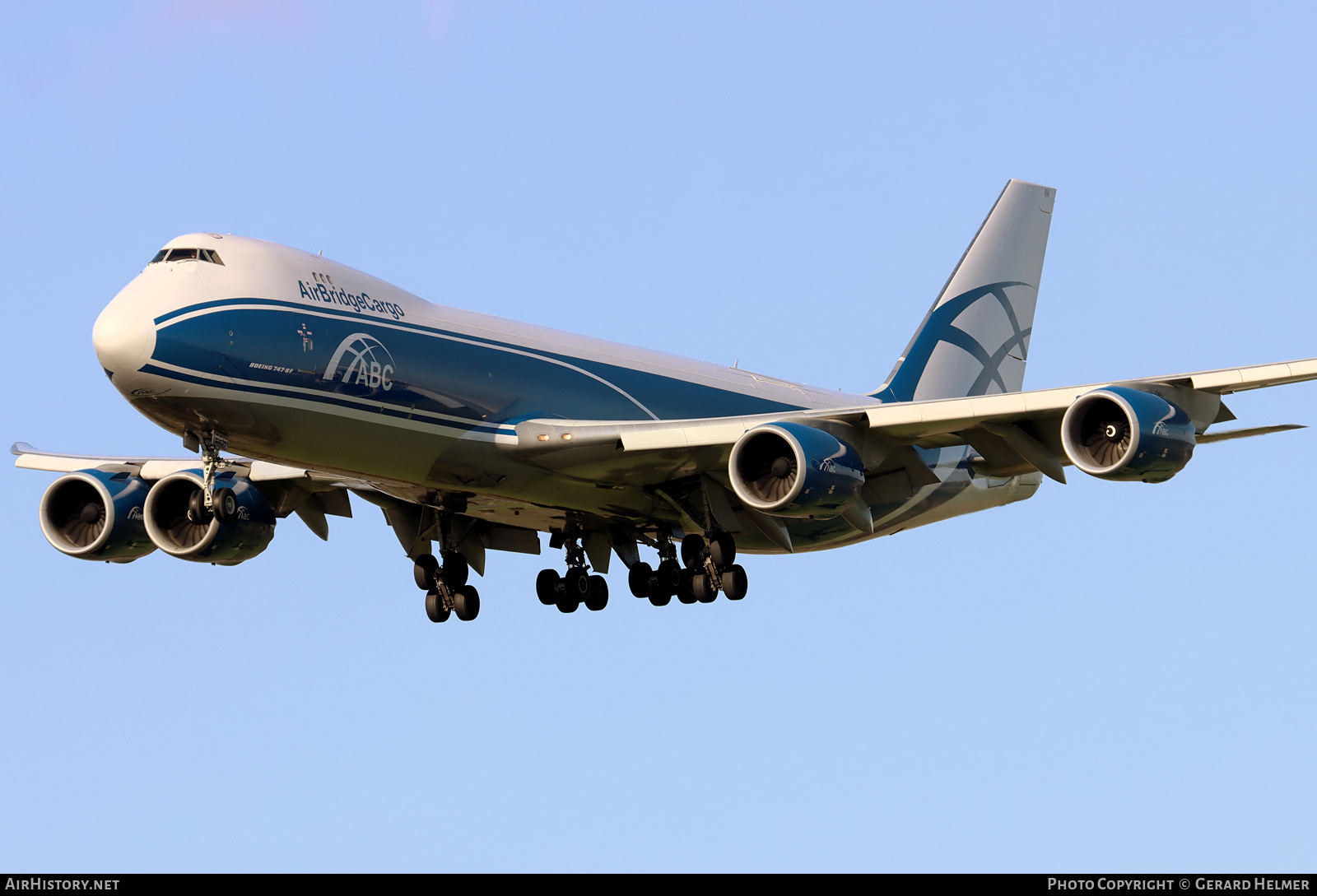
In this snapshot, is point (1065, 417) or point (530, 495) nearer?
point (1065, 417)

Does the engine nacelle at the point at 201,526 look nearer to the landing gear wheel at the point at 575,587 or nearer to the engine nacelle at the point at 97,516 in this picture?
the engine nacelle at the point at 97,516

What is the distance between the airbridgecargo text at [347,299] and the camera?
2727 centimetres

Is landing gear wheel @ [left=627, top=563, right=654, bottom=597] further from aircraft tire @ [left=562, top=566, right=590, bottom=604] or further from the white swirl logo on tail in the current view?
the white swirl logo on tail

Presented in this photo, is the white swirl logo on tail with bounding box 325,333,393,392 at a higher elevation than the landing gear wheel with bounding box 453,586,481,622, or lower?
higher

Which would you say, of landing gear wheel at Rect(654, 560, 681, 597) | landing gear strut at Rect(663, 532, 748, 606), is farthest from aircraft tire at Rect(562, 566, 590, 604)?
landing gear strut at Rect(663, 532, 748, 606)

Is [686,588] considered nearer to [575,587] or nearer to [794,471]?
[575,587]

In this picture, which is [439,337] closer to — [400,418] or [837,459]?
[400,418]

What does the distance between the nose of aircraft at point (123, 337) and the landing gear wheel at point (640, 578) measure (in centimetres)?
1164

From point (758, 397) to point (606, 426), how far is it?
6.39 m

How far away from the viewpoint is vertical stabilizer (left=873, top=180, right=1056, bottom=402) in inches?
1608

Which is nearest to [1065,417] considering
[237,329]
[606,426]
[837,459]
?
[837,459]

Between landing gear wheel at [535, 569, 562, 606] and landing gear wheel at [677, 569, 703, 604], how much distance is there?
3.06 m

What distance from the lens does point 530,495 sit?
30625 mm

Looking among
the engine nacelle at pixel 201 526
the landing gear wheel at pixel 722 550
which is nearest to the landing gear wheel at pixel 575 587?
the landing gear wheel at pixel 722 550
